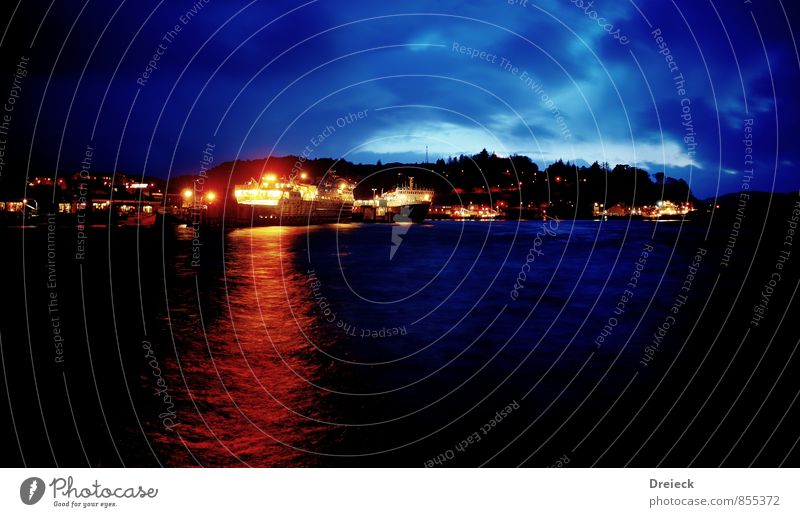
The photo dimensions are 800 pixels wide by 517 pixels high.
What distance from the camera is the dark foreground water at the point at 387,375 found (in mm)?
7137

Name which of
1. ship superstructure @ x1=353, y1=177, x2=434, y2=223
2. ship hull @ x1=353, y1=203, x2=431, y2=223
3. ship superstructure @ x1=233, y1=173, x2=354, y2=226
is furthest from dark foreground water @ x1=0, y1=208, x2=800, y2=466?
ship superstructure @ x1=353, y1=177, x2=434, y2=223

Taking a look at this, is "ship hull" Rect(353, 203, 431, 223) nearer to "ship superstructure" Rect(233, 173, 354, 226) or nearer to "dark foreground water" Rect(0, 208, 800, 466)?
"ship superstructure" Rect(233, 173, 354, 226)

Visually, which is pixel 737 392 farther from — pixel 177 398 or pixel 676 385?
pixel 177 398

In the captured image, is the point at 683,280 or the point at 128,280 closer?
the point at 128,280

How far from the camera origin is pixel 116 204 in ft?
289

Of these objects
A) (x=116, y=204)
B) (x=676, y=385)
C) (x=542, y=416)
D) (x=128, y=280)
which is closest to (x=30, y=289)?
(x=128, y=280)

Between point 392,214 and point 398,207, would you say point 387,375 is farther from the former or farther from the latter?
point 398,207

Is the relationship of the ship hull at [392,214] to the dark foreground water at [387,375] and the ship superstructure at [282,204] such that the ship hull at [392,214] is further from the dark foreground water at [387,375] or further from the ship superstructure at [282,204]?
the dark foreground water at [387,375]

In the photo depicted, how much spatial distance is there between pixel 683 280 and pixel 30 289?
30.5 m

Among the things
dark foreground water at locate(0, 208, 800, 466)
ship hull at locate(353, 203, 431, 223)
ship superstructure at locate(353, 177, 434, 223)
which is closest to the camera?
dark foreground water at locate(0, 208, 800, 466)

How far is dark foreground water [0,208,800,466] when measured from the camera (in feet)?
23.4

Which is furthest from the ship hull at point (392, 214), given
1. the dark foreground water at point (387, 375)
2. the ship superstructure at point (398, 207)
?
the dark foreground water at point (387, 375)

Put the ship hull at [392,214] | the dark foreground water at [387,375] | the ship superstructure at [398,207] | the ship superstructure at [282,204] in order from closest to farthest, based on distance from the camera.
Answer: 1. the dark foreground water at [387,375]
2. the ship superstructure at [282,204]
3. the ship hull at [392,214]
4. the ship superstructure at [398,207]

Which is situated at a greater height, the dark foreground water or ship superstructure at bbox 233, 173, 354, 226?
ship superstructure at bbox 233, 173, 354, 226
